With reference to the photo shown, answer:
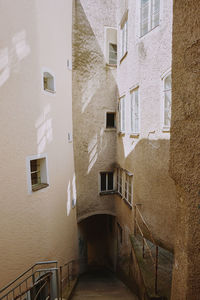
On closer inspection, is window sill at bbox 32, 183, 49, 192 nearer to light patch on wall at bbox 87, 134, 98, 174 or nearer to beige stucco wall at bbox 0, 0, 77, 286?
beige stucco wall at bbox 0, 0, 77, 286

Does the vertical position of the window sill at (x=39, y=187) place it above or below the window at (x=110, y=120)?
Answer: below

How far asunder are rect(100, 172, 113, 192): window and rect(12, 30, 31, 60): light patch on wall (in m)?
7.22

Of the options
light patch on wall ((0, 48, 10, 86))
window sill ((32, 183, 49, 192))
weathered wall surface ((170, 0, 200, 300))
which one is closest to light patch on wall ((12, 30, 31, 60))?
light patch on wall ((0, 48, 10, 86))

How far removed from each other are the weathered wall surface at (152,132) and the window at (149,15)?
0.25 m

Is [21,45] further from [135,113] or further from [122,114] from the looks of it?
[122,114]

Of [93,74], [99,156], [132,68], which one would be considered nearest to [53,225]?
[99,156]

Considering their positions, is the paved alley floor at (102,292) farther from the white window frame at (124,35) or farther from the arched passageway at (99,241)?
the white window frame at (124,35)

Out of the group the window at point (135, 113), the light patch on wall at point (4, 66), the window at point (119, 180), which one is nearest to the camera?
the light patch on wall at point (4, 66)

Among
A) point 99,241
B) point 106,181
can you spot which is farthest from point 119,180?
point 99,241

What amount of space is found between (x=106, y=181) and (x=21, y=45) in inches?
310

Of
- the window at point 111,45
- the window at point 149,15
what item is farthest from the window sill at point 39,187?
the window at point 111,45

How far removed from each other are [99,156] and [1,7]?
752 cm

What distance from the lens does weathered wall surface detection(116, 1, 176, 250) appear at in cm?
535

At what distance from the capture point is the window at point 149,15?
19.4ft
